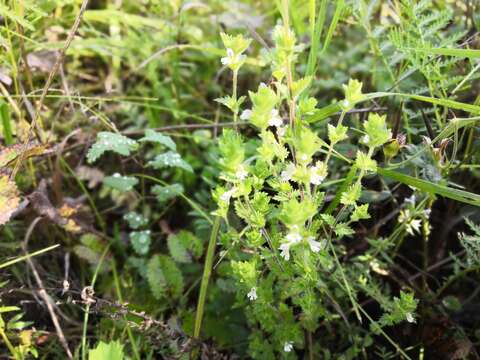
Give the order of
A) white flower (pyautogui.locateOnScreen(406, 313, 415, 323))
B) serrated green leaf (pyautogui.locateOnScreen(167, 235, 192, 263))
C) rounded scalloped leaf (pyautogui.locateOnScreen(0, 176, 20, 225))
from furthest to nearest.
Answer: serrated green leaf (pyautogui.locateOnScreen(167, 235, 192, 263))
rounded scalloped leaf (pyautogui.locateOnScreen(0, 176, 20, 225))
white flower (pyautogui.locateOnScreen(406, 313, 415, 323))

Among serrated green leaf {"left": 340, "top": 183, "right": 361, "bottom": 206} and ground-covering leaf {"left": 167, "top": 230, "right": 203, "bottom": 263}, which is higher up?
serrated green leaf {"left": 340, "top": 183, "right": 361, "bottom": 206}

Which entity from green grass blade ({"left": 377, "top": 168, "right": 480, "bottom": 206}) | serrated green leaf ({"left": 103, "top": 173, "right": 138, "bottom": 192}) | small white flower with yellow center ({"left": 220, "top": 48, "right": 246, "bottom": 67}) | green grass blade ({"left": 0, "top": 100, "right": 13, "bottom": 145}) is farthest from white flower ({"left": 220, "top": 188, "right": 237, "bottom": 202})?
green grass blade ({"left": 0, "top": 100, "right": 13, "bottom": 145})

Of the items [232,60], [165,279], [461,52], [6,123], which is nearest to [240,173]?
[232,60]

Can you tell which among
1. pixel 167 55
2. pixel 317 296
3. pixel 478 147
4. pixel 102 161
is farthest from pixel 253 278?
pixel 167 55

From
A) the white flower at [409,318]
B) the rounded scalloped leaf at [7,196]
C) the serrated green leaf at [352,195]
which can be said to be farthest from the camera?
the rounded scalloped leaf at [7,196]

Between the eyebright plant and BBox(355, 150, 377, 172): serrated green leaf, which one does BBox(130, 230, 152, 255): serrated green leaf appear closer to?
the eyebright plant

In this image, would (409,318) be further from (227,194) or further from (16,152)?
(16,152)

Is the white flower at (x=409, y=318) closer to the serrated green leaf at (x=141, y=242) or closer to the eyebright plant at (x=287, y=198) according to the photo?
the eyebright plant at (x=287, y=198)

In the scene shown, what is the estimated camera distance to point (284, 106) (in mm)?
1713

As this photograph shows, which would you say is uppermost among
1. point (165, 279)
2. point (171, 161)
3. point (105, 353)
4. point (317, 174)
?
point (317, 174)

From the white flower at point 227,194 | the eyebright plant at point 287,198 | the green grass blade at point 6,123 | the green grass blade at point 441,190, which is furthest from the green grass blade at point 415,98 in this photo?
the green grass blade at point 6,123

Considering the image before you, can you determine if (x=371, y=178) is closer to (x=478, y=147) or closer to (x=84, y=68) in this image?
(x=478, y=147)

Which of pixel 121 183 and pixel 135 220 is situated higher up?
pixel 121 183

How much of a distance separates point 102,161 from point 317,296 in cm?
96
